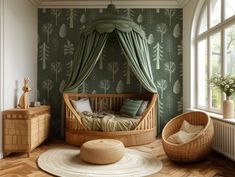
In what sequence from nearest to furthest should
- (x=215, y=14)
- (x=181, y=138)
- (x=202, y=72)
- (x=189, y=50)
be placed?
(x=181, y=138), (x=215, y=14), (x=202, y=72), (x=189, y=50)

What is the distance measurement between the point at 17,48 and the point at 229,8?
3.65m

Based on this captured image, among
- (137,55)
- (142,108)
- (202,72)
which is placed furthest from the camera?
(202,72)

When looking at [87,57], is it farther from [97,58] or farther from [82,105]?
[82,105]

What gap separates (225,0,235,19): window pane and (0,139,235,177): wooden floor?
2.25 metres

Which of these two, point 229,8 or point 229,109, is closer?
point 229,109

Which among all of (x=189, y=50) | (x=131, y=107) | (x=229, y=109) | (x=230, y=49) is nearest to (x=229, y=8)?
(x=230, y=49)

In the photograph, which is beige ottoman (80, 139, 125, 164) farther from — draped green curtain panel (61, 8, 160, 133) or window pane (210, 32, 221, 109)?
window pane (210, 32, 221, 109)

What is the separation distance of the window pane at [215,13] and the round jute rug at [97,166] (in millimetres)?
2568

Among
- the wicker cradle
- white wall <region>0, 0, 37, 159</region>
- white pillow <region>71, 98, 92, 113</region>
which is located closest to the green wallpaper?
white wall <region>0, 0, 37, 159</region>

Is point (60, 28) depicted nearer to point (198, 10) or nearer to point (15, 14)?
point (15, 14)

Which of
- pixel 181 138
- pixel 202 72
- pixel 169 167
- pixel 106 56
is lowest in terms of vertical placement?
pixel 169 167

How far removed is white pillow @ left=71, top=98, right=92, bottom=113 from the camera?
4262 millimetres

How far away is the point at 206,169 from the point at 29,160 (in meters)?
2.48

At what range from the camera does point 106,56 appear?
193 inches
